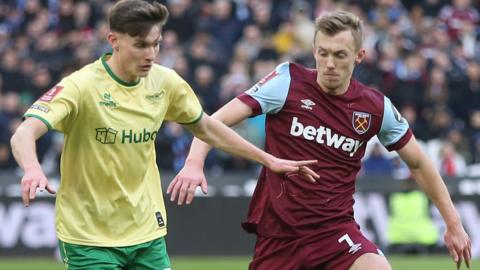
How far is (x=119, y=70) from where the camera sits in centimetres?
738

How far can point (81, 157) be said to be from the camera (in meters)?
7.34

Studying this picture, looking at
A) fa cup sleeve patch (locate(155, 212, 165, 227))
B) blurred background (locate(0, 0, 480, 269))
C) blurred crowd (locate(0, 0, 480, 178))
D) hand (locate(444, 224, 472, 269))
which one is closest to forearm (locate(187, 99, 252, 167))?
fa cup sleeve patch (locate(155, 212, 165, 227))

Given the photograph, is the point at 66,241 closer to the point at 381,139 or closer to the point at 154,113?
the point at 154,113

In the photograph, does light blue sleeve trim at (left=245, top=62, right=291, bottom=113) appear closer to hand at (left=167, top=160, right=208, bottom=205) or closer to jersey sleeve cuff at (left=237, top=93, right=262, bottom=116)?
jersey sleeve cuff at (left=237, top=93, right=262, bottom=116)

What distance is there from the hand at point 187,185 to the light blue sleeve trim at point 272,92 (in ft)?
2.62

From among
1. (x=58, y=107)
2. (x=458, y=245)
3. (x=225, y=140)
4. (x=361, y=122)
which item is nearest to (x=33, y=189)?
(x=58, y=107)

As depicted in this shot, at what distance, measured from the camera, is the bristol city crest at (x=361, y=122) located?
8312 millimetres

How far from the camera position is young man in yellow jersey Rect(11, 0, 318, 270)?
23.7 feet

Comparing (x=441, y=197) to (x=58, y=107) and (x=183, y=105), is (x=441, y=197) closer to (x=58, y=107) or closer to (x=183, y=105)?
(x=183, y=105)

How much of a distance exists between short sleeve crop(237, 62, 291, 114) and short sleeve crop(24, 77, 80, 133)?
1.51 metres

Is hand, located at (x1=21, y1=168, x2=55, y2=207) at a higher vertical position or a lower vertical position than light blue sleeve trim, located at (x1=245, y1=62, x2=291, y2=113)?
lower

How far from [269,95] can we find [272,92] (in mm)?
34

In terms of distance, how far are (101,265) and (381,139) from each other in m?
2.34

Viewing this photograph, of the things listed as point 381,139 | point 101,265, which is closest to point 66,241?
point 101,265
